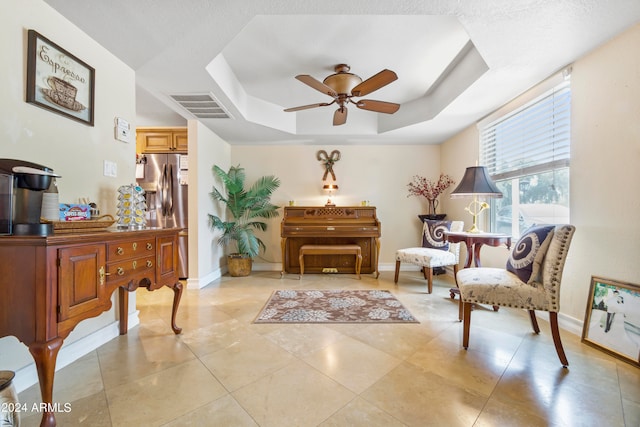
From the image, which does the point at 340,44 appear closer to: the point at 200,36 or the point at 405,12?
the point at 405,12

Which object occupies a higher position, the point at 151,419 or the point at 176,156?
the point at 176,156

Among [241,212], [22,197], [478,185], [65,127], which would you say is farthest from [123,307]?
[478,185]

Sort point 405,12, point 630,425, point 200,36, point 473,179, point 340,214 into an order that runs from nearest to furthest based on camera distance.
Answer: point 630,425
point 405,12
point 200,36
point 473,179
point 340,214

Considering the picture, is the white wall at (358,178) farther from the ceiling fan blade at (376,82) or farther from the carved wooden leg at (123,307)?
the carved wooden leg at (123,307)

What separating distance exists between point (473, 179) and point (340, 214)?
78.0 inches

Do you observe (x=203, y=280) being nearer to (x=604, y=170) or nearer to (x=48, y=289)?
(x=48, y=289)

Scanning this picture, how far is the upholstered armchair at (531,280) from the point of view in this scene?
1567 millimetres

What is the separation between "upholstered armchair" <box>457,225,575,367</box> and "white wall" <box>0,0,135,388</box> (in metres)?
2.65

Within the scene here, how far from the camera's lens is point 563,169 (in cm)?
212

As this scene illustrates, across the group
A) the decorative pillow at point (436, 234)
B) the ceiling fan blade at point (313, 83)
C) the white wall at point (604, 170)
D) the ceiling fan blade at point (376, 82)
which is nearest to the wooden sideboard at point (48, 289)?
the ceiling fan blade at point (313, 83)

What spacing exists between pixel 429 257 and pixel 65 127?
345cm

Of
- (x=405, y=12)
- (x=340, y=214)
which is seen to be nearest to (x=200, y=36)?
(x=405, y=12)

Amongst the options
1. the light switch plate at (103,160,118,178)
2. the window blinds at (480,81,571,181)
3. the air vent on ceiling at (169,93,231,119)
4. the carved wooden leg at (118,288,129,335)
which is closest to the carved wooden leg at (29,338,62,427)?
the carved wooden leg at (118,288,129,335)

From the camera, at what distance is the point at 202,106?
2775 millimetres
